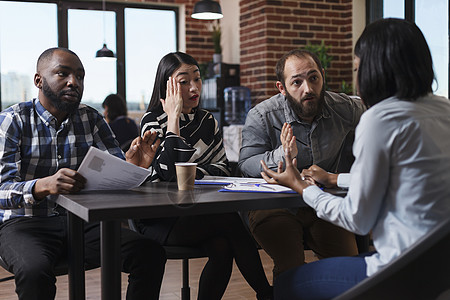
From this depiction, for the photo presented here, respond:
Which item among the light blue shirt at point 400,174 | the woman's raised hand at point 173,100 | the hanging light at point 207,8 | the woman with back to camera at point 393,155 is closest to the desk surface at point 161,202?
the woman with back to camera at point 393,155

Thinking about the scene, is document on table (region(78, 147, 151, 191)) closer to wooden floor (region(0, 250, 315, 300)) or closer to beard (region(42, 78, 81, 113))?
beard (region(42, 78, 81, 113))

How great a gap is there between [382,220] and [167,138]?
102 cm

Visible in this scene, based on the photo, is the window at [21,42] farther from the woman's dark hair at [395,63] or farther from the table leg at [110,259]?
the woman's dark hair at [395,63]

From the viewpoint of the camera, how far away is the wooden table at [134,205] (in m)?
1.40

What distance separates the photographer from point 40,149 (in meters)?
2.05

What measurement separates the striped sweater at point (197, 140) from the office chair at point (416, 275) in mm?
1048

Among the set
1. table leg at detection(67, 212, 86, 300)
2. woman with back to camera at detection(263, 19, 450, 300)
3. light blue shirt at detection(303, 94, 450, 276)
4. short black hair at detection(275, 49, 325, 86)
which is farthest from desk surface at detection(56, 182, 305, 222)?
short black hair at detection(275, 49, 325, 86)

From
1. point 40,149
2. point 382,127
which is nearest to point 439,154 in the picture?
point 382,127

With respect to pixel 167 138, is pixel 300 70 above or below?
above

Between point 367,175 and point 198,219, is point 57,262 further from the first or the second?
point 367,175

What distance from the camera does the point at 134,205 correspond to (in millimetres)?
1415

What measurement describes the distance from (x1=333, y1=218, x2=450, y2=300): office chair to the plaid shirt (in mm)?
1221

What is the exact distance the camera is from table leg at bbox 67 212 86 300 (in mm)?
1770

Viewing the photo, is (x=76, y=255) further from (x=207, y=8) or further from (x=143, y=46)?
(x=143, y=46)
